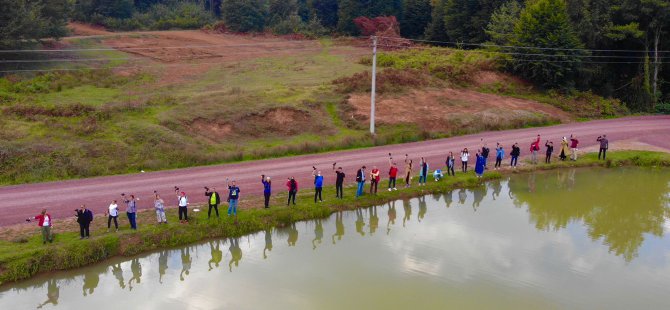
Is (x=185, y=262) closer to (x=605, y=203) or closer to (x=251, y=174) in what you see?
(x=251, y=174)

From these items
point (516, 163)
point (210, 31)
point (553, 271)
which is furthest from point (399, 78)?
point (210, 31)

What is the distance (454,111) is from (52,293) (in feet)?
90.4

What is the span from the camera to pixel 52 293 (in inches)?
645

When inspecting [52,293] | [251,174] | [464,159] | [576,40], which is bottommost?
[52,293]

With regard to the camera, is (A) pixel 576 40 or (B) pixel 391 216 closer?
(B) pixel 391 216

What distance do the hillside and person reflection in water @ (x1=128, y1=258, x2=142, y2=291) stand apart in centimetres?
910

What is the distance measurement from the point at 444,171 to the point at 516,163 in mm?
3985

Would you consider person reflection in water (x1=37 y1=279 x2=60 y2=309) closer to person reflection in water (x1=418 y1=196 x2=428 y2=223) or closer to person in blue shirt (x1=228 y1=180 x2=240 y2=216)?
person in blue shirt (x1=228 y1=180 x2=240 y2=216)

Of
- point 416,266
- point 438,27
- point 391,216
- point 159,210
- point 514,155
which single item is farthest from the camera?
point 438,27

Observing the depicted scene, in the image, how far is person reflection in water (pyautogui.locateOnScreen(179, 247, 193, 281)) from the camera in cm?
1750

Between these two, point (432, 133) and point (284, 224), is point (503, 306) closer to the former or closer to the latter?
point (284, 224)

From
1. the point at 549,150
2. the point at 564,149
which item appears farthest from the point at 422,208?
Answer: the point at 564,149

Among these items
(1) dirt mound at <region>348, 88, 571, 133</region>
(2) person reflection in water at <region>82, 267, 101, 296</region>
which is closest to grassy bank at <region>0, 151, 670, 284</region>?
(2) person reflection in water at <region>82, 267, 101, 296</region>

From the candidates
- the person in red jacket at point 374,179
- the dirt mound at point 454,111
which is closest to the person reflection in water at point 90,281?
the person in red jacket at point 374,179
